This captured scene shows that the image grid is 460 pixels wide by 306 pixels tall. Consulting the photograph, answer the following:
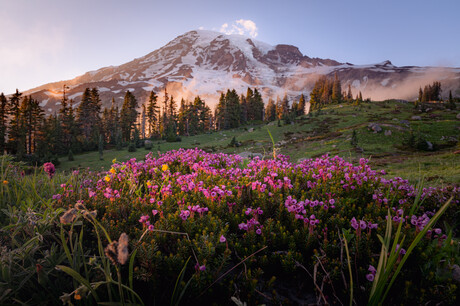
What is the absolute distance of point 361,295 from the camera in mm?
1580

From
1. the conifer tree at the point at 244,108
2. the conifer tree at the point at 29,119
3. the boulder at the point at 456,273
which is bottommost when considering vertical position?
the boulder at the point at 456,273

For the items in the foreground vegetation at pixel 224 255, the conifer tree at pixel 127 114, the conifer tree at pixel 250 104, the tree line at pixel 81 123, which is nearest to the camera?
the foreground vegetation at pixel 224 255

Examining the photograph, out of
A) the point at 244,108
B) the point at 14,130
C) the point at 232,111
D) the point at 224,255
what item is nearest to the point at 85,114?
the point at 14,130

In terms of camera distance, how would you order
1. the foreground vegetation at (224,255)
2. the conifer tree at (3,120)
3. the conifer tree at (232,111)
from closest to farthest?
the foreground vegetation at (224,255), the conifer tree at (3,120), the conifer tree at (232,111)

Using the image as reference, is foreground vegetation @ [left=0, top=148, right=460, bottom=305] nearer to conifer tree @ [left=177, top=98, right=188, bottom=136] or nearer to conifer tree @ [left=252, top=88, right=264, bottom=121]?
conifer tree @ [left=177, top=98, right=188, bottom=136]

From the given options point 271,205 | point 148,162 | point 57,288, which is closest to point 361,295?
point 271,205

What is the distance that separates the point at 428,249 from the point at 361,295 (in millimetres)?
779

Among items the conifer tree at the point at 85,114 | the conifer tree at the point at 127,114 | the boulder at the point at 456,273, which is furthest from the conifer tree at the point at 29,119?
the boulder at the point at 456,273

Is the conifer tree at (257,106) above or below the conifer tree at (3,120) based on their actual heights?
above

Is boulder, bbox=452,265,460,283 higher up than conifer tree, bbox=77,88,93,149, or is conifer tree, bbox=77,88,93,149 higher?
conifer tree, bbox=77,88,93,149

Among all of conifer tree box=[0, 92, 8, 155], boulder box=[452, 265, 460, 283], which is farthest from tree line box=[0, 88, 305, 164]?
boulder box=[452, 265, 460, 283]

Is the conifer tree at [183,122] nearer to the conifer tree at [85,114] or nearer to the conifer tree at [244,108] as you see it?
the conifer tree at [244,108]

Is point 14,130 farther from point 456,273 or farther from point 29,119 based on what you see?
point 456,273

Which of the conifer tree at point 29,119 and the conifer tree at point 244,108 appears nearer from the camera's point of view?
the conifer tree at point 29,119
